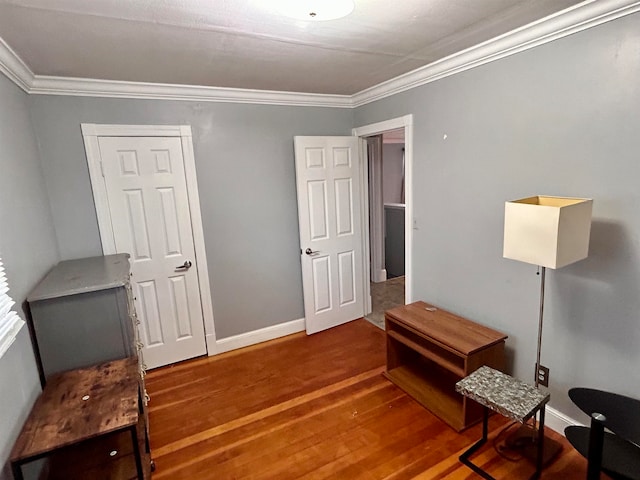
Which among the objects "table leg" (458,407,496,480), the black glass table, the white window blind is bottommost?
"table leg" (458,407,496,480)

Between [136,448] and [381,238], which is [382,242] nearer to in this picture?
[381,238]

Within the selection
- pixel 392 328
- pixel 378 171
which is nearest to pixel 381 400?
pixel 392 328

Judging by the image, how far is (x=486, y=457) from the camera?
6.35 feet

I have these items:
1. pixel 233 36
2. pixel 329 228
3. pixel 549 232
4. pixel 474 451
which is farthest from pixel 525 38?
pixel 474 451

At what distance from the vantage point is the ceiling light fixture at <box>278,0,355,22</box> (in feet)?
4.70

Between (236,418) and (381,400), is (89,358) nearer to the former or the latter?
(236,418)

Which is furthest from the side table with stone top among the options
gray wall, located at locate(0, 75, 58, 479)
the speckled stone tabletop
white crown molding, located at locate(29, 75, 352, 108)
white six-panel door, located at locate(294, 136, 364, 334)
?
white crown molding, located at locate(29, 75, 352, 108)

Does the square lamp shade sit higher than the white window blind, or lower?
higher

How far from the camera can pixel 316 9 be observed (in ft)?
4.87

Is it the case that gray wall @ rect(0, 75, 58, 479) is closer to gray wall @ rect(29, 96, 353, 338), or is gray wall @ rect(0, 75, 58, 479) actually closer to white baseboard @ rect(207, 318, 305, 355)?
gray wall @ rect(29, 96, 353, 338)

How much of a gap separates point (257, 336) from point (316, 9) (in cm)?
279

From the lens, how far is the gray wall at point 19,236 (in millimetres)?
1408

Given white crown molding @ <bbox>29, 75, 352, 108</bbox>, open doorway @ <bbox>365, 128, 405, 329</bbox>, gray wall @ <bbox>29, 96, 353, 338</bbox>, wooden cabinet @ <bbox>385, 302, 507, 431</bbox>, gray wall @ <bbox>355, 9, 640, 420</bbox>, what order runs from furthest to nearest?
open doorway @ <bbox>365, 128, 405, 329</bbox>, gray wall @ <bbox>29, 96, 353, 338</bbox>, white crown molding @ <bbox>29, 75, 352, 108</bbox>, wooden cabinet @ <bbox>385, 302, 507, 431</bbox>, gray wall @ <bbox>355, 9, 640, 420</bbox>

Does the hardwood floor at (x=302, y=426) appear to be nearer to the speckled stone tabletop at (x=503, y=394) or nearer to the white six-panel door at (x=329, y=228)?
the speckled stone tabletop at (x=503, y=394)
